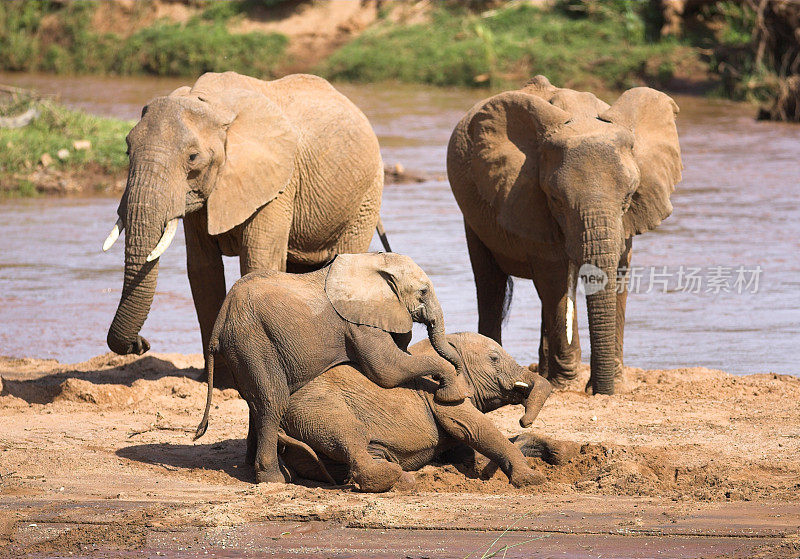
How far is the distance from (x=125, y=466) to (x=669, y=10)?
2522 cm

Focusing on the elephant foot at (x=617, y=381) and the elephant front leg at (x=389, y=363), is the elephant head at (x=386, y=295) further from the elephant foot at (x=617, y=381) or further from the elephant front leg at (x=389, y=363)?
the elephant foot at (x=617, y=381)

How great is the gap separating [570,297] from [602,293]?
286 mm

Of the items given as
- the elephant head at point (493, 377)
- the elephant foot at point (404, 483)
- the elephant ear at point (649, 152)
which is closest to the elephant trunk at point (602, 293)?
the elephant ear at point (649, 152)

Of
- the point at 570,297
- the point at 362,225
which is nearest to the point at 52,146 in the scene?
the point at 362,225

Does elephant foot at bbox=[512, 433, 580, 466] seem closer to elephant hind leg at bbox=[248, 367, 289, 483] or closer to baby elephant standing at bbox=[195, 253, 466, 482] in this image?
baby elephant standing at bbox=[195, 253, 466, 482]

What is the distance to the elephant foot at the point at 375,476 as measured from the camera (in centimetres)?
555

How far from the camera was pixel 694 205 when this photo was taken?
16.0 meters

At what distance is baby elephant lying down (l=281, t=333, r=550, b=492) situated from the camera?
566 cm

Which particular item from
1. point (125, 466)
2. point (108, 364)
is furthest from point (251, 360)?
point (108, 364)

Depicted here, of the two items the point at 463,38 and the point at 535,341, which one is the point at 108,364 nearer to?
the point at 535,341

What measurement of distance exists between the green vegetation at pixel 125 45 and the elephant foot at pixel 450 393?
26.1 metres

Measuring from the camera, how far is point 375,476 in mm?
5543

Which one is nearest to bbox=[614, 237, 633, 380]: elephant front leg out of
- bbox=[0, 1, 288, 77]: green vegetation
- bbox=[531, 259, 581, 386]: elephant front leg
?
bbox=[531, 259, 581, 386]: elephant front leg

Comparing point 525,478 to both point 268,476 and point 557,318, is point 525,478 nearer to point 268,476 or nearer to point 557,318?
point 268,476
